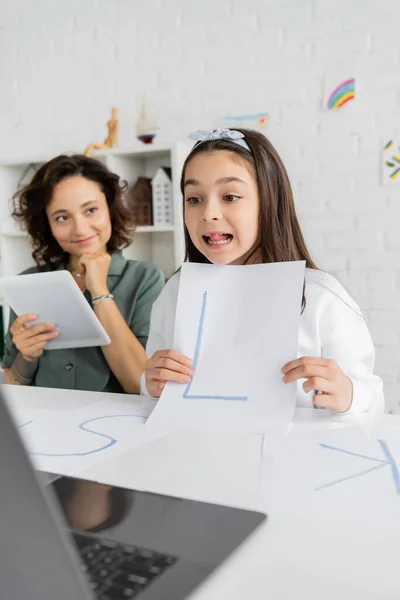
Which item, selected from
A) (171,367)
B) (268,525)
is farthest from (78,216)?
(268,525)

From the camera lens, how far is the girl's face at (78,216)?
5.52ft

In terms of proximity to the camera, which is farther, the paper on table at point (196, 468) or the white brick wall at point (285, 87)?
the white brick wall at point (285, 87)

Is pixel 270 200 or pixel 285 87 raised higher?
pixel 285 87

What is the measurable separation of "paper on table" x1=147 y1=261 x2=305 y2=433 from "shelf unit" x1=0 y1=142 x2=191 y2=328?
5.17ft

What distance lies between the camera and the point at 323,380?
2.94 feet

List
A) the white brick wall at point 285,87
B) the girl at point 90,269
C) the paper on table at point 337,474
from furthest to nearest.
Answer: the white brick wall at point 285,87 → the girl at point 90,269 → the paper on table at point 337,474

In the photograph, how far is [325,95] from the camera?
2.55 metres

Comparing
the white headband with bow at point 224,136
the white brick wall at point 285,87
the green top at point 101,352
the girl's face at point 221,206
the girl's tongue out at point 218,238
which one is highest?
the white brick wall at point 285,87

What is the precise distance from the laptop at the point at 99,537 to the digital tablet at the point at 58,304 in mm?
667

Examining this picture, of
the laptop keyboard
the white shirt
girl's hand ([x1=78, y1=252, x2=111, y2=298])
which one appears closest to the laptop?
the laptop keyboard

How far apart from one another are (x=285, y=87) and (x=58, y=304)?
1.72 m

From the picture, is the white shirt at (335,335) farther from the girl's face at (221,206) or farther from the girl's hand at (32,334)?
the girl's hand at (32,334)

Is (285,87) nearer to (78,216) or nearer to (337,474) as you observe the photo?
(78,216)

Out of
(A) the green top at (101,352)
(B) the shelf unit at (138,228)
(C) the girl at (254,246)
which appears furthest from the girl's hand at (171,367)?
(B) the shelf unit at (138,228)
